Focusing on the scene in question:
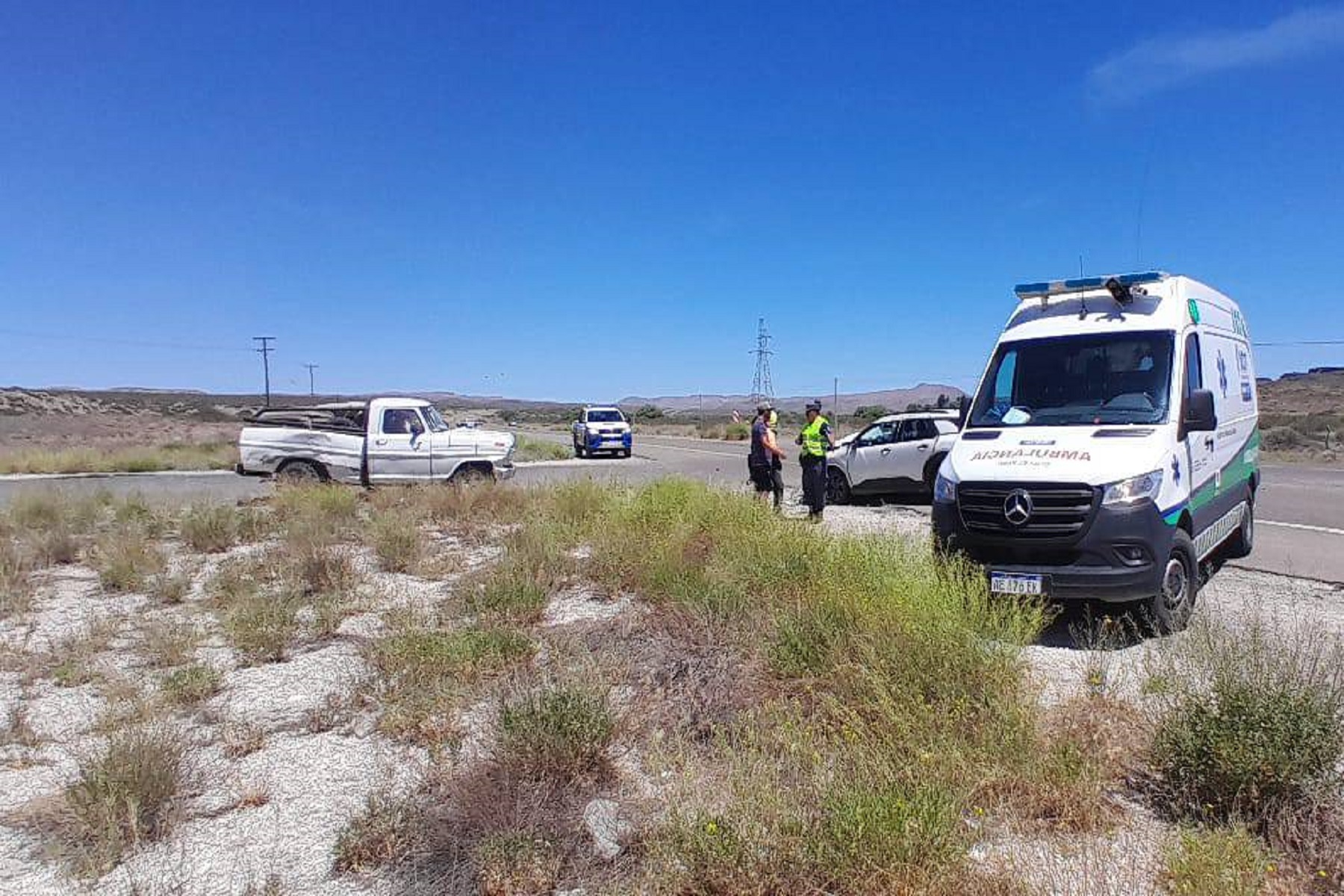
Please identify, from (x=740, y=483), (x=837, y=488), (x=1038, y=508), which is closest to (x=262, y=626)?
(x=1038, y=508)

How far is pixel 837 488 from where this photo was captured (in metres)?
16.9

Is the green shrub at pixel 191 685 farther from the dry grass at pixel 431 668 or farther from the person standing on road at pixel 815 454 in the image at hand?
the person standing on road at pixel 815 454

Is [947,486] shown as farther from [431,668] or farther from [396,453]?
[396,453]

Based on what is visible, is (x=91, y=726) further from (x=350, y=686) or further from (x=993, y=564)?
(x=993, y=564)

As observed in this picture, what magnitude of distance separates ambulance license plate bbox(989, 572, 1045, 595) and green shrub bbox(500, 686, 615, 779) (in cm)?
348

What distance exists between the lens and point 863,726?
3949 mm

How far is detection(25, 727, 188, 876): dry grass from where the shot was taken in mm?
3559

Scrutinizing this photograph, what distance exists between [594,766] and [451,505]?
989 centimetres

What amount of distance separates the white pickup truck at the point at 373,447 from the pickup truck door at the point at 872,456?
708 centimetres

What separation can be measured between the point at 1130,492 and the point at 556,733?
4598 millimetres

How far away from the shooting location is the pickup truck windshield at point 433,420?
17.3 meters

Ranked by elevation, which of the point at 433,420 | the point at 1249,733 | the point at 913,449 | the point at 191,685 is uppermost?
the point at 433,420

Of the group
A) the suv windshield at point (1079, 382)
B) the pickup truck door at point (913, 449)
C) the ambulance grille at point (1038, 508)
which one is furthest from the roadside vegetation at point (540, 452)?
the ambulance grille at point (1038, 508)

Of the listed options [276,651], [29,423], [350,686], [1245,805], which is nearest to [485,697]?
[350,686]
